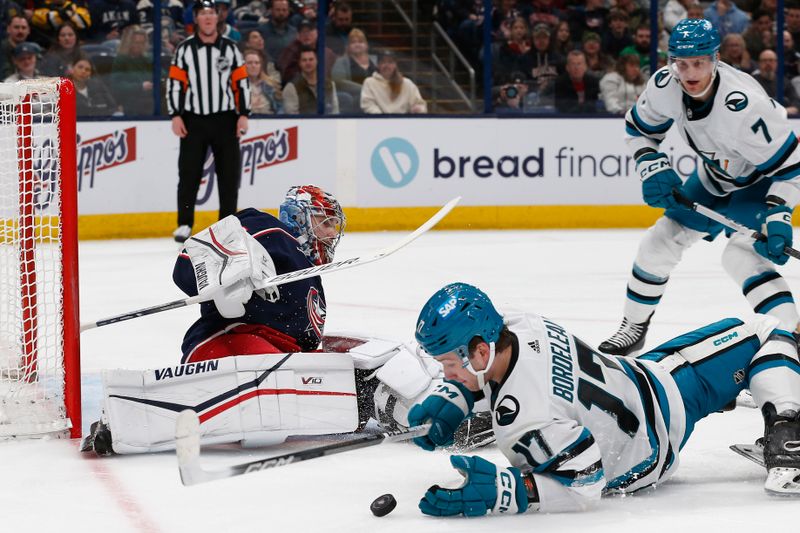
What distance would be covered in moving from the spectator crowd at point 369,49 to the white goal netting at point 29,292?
386 cm

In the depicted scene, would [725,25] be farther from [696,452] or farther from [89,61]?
[696,452]

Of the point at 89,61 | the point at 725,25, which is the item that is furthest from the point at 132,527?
A: the point at 725,25

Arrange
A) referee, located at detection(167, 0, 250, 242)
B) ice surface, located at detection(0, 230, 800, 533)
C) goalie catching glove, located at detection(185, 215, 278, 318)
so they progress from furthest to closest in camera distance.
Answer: referee, located at detection(167, 0, 250, 242) → goalie catching glove, located at detection(185, 215, 278, 318) → ice surface, located at detection(0, 230, 800, 533)

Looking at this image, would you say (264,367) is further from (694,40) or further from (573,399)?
(694,40)

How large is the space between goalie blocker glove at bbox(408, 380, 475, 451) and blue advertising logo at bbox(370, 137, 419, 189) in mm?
5487

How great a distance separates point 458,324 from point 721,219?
71.9 inches

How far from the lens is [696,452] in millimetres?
3188

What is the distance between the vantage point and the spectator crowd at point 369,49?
7.58m

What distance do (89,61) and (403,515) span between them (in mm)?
5534

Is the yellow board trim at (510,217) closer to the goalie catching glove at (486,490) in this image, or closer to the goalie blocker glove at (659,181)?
the goalie blocker glove at (659,181)

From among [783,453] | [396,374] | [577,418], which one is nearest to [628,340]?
[396,374]

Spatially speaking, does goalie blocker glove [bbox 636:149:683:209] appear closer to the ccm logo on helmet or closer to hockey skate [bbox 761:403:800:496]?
hockey skate [bbox 761:403:800:496]

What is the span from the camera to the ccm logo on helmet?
96.2 inches

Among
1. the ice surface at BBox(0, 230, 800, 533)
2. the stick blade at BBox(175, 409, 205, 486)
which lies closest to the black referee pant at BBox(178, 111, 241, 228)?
the ice surface at BBox(0, 230, 800, 533)
